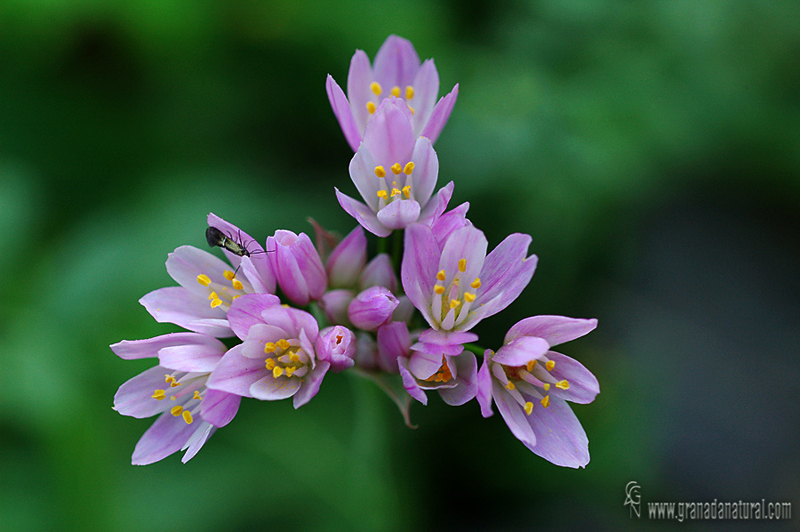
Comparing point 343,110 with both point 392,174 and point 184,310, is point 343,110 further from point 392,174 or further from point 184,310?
point 184,310

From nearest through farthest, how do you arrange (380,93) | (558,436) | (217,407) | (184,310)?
(217,407), (558,436), (184,310), (380,93)

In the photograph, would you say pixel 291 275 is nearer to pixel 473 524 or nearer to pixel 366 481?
pixel 366 481

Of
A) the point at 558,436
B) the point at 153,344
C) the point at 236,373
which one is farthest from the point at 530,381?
the point at 153,344

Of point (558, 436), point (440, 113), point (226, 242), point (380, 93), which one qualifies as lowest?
point (558, 436)

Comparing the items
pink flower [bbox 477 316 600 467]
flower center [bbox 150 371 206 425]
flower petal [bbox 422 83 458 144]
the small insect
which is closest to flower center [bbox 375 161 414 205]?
flower petal [bbox 422 83 458 144]

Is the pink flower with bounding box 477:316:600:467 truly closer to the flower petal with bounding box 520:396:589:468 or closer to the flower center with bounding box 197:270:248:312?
the flower petal with bounding box 520:396:589:468

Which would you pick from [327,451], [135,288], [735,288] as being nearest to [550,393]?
[327,451]

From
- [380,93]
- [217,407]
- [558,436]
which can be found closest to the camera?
[217,407]

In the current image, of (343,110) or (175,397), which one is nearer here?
(175,397)
